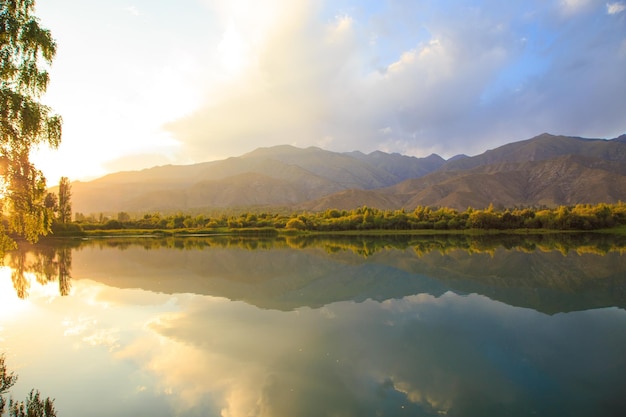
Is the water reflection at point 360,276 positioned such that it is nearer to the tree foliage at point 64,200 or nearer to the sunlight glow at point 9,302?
the sunlight glow at point 9,302

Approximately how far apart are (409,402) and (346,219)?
291 feet

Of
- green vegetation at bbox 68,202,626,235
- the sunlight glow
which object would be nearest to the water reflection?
the sunlight glow

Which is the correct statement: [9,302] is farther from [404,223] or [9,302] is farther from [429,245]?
[404,223]

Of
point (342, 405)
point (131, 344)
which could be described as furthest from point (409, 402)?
point (131, 344)

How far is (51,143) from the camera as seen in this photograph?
1348 cm

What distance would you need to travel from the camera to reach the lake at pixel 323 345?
9.40 meters

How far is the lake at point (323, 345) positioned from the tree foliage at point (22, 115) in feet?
16.9

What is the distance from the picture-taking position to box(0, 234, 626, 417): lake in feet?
30.8

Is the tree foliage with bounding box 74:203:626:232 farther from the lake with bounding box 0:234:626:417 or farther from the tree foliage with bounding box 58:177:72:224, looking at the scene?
the lake with bounding box 0:234:626:417

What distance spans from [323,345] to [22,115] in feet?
40.3

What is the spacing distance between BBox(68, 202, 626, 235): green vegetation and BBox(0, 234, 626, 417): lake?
6542 centimetres

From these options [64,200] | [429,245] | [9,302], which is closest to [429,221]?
[429,245]

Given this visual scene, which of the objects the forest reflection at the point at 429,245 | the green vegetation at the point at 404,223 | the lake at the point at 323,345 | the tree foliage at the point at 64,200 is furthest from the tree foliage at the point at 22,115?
the tree foliage at the point at 64,200

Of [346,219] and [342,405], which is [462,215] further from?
[342,405]
